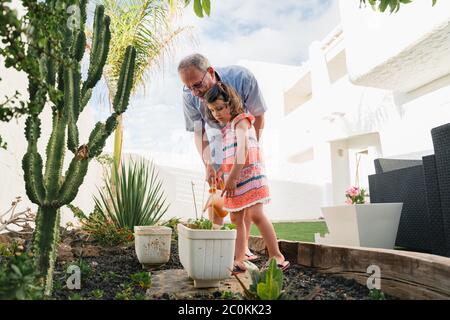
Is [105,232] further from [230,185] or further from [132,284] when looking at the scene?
[230,185]

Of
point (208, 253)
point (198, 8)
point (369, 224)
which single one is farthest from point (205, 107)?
point (369, 224)

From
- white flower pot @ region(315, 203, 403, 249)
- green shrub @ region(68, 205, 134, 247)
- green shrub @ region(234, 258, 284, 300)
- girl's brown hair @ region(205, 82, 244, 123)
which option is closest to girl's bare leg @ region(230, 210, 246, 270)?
girl's brown hair @ region(205, 82, 244, 123)

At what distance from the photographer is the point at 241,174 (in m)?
2.21

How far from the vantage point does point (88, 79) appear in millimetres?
1658

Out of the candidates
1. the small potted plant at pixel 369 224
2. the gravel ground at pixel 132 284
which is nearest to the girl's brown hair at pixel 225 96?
the gravel ground at pixel 132 284

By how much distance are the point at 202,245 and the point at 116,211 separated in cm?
196

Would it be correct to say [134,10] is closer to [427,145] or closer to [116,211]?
[116,211]

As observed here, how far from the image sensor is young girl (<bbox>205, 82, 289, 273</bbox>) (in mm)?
2123

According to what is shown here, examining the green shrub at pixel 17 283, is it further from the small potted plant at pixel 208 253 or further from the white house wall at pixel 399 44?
the white house wall at pixel 399 44

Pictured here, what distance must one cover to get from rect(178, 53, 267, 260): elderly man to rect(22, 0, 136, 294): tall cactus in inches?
26.6

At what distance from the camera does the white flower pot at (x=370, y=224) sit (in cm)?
→ 288
